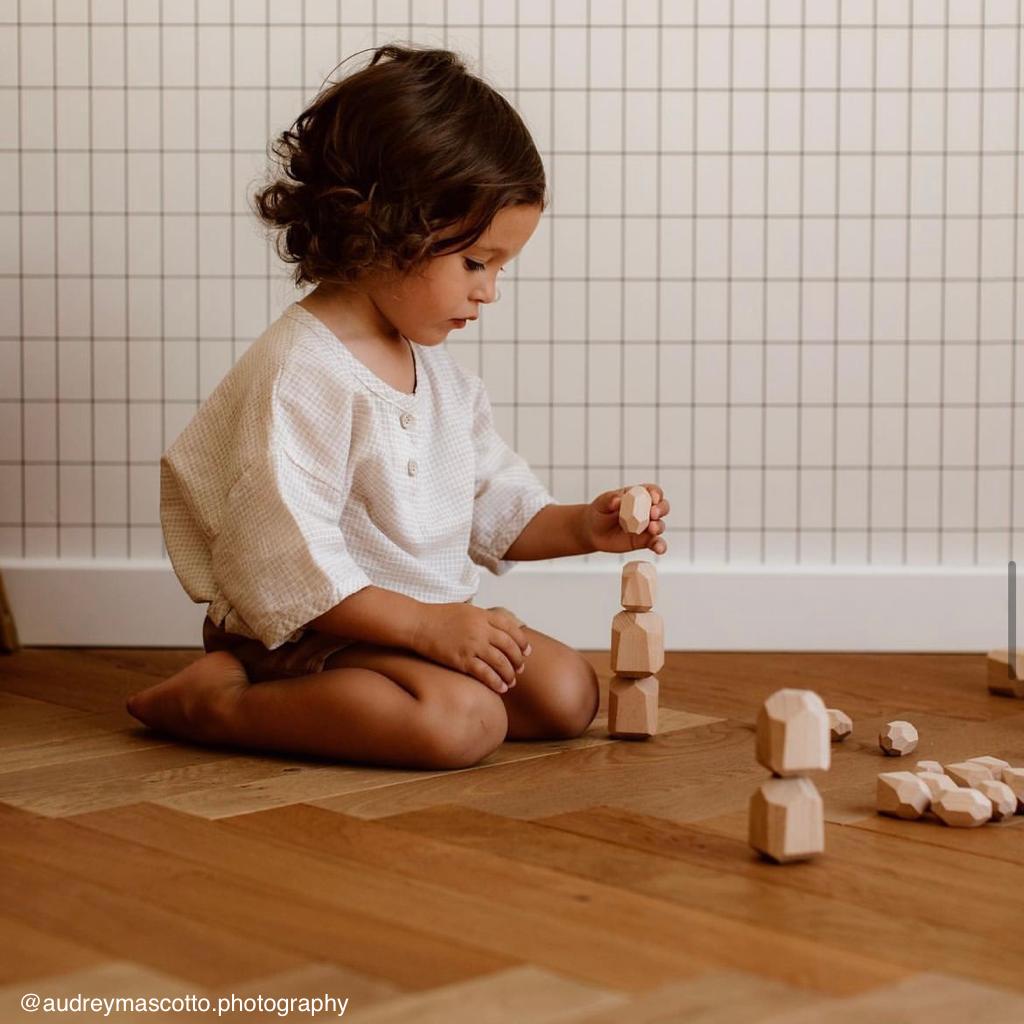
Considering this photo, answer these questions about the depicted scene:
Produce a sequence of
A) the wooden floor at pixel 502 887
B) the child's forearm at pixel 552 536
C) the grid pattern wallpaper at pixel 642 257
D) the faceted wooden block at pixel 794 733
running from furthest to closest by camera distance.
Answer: the grid pattern wallpaper at pixel 642 257
the child's forearm at pixel 552 536
the faceted wooden block at pixel 794 733
the wooden floor at pixel 502 887

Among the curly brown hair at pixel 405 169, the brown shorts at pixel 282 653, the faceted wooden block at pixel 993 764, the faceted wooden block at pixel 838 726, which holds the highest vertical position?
the curly brown hair at pixel 405 169

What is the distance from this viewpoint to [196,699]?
4.27 ft

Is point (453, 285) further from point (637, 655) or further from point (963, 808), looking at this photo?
point (963, 808)

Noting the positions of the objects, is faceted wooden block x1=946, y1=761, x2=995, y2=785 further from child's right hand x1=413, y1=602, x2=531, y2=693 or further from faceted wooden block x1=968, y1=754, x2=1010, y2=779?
child's right hand x1=413, y1=602, x2=531, y2=693

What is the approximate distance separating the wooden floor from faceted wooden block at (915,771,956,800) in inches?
1.2

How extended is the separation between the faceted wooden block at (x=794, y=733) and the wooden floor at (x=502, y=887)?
0.24 feet

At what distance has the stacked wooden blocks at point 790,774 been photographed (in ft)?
2.99

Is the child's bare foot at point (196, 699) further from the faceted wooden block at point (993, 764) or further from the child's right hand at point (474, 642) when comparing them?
the faceted wooden block at point (993, 764)

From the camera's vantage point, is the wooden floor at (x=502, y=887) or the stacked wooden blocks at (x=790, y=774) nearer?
the wooden floor at (x=502, y=887)

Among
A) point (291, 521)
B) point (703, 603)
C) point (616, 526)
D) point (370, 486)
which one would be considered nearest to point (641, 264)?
point (703, 603)

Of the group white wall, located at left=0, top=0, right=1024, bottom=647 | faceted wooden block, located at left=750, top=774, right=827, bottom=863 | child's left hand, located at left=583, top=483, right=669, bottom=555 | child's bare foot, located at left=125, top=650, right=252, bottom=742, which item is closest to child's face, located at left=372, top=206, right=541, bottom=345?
child's left hand, located at left=583, top=483, right=669, bottom=555

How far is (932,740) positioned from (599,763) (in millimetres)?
330

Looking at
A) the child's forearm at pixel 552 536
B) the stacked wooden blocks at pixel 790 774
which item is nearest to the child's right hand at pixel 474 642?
the child's forearm at pixel 552 536

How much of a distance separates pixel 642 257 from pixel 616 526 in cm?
53
